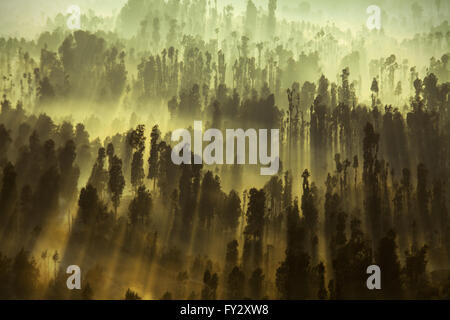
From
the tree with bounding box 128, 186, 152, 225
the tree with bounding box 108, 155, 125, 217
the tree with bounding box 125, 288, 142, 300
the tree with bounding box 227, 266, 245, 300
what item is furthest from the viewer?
the tree with bounding box 108, 155, 125, 217

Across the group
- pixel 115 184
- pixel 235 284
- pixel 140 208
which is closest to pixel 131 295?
pixel 235 284

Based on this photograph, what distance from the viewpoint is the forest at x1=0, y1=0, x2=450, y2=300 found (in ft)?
232

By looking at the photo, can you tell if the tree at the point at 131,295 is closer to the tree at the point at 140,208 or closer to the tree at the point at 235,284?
the tree at the point at 235,284

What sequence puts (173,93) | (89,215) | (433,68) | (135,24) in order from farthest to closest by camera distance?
(135,24), (433,68), (173,93), (89,215)

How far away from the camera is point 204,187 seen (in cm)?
8938

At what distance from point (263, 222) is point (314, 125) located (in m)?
43.4

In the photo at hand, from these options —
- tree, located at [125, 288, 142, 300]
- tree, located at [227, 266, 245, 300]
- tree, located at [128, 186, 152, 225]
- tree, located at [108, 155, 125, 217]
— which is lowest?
tree, located at [125, 288, 142, 300]

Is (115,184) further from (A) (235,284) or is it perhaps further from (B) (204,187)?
(A) (235,284)

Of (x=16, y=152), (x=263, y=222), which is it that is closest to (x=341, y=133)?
(x=263, y=222)

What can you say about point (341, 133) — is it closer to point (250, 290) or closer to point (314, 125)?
point (314, 125)

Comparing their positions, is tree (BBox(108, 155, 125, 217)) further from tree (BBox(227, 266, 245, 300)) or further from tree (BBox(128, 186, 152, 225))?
tree (BBox(227, 266, 245, 300))

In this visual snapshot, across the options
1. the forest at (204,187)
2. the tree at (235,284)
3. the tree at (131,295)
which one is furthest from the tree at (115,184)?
the tree at (235,284)

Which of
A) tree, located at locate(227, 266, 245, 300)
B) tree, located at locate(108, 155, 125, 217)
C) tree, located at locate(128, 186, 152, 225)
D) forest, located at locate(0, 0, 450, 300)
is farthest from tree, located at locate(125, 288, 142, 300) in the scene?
tree, located at locate(108, 155, 125, 217)
